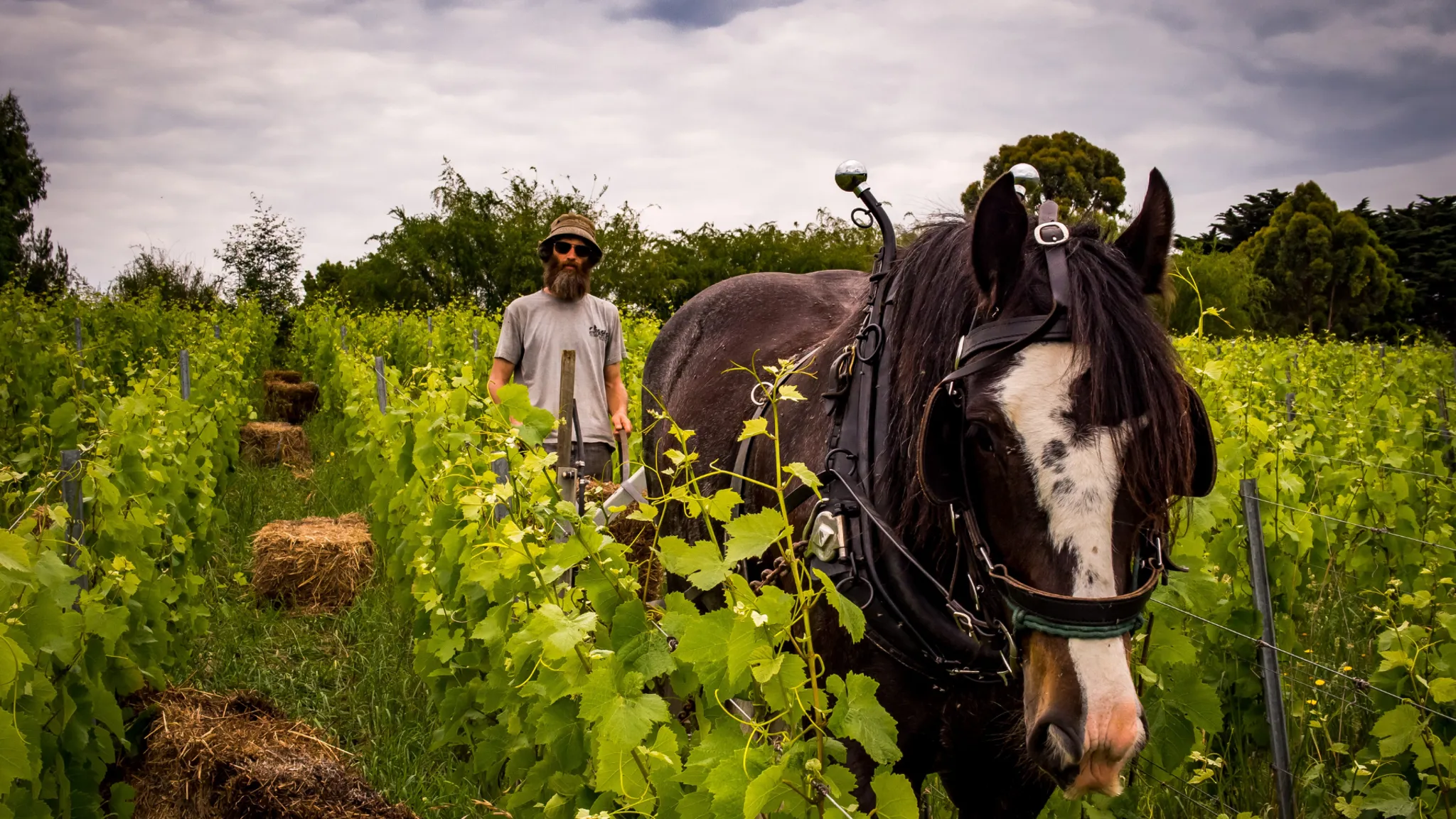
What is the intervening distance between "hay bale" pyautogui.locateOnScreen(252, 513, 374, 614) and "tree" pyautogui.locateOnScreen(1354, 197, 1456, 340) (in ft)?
140

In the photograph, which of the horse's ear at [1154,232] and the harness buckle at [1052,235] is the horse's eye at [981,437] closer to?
the harness buckle at [1052,235]

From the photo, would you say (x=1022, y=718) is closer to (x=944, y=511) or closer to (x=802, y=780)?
(x=944, y=511)

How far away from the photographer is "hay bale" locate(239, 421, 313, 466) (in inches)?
396

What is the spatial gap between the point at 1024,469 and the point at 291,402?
1356 cm

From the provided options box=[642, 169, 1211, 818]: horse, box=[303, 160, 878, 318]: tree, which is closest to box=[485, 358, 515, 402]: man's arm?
box=[642, 169, 1211, 818]: horse

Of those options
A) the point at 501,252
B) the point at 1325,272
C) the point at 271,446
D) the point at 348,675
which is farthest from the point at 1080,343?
the point at 1325,272

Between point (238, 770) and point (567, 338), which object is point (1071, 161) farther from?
point (238, 770)

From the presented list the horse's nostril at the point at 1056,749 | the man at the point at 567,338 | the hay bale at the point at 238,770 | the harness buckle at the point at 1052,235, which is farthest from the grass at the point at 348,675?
the harness buckle at the point at 1052,235

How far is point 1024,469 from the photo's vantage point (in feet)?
5.02

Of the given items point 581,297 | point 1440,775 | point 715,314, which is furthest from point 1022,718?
point 581,297

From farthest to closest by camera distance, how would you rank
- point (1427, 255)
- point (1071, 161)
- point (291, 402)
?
point (1427, 255)
point (1071, 161)
point (291, 402)

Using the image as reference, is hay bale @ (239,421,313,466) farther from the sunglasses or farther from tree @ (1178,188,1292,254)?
tree @ (1178,188,1292,254)

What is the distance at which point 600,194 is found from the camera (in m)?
25.2

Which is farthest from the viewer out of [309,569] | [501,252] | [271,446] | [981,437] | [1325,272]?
[1325,272]
